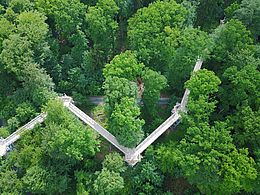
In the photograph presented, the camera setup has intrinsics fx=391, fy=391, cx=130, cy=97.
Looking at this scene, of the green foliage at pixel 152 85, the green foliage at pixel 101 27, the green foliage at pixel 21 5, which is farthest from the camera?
the green foliage at pixel 21 5

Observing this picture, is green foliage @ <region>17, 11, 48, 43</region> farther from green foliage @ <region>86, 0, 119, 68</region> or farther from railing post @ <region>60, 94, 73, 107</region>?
railing post @ <region>60, 94, 73, 107</region>

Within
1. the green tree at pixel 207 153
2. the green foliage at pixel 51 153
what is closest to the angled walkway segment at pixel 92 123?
the green foliage at pixel 51 153

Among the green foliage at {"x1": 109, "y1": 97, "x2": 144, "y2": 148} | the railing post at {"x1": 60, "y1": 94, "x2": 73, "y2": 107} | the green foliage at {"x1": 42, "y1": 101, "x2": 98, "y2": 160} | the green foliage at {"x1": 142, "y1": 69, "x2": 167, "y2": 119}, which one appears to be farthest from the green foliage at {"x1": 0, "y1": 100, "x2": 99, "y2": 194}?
the green foliage at {"x1": 142, "y1": 69, "x2": 167, "y2": 119}

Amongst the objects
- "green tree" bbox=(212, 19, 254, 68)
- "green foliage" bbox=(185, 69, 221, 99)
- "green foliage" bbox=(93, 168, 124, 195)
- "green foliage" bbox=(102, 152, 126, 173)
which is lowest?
"green foliage" bbox=(93, 168, 124, 195)

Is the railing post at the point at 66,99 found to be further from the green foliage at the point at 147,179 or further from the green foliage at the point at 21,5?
the green foliage at the point at 21,5

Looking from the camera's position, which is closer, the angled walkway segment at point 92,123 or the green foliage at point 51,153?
the green foliage at point 51,153

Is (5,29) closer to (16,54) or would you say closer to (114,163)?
(16,54)

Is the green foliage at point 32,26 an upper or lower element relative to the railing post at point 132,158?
upper
